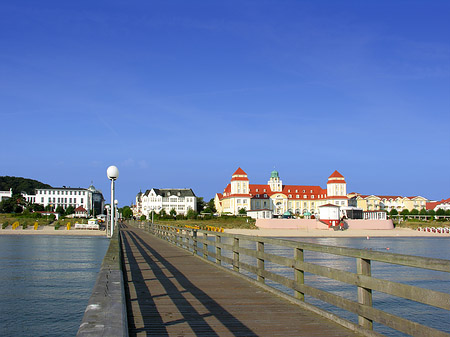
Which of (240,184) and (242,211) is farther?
(240,184)

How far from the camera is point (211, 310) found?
6.98m

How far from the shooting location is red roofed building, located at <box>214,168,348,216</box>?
460 feet

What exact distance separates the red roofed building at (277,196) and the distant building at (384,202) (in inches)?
427

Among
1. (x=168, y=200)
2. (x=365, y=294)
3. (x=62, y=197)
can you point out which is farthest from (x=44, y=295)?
(x=62, y=197)

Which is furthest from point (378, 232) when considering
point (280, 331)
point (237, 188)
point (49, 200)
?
point (49, 200)

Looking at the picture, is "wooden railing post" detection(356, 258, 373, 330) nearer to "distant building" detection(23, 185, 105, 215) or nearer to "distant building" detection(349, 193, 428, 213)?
"distant building" detection(349, 193, 428, 213)

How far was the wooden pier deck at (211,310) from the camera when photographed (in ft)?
18.8

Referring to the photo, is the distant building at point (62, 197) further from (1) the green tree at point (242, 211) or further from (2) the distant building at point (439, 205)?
(2) the distant building at point (439, 205)

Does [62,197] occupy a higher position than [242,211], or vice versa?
[62,197]

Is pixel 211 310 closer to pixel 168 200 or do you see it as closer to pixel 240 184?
pixel 168 200

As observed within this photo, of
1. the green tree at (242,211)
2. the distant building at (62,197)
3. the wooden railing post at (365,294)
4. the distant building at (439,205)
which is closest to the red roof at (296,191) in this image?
the green tree at (242,211)

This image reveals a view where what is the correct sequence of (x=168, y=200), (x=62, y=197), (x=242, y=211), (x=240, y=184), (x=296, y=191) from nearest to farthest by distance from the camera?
(x=242, y=211) < (x=168, y=200) < (x=240, y=184) < (x=296, y=191) < (x=62, y=197)

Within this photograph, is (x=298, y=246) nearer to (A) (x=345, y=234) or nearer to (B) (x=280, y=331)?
(B) (x=280, y=331)

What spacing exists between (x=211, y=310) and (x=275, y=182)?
15553cm
